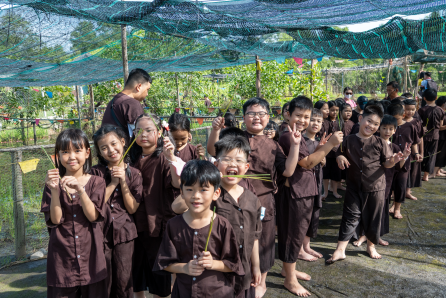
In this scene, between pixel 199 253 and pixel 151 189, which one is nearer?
pixel 199 253

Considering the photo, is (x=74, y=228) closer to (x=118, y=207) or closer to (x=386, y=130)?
(x=118, y=207)

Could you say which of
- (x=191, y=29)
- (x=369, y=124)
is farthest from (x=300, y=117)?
(x=191, y=29)

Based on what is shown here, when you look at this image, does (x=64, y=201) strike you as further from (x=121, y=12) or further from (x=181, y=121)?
(x=121, y=12)

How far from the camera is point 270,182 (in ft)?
8.41

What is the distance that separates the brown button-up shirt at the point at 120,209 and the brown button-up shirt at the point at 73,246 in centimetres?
16

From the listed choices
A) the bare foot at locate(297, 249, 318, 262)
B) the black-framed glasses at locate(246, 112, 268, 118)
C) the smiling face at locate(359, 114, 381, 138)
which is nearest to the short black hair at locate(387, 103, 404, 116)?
the smiling face at locate(359, 114, 381, 138)

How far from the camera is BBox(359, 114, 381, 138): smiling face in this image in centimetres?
323

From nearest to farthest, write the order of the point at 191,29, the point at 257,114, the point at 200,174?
the point at 200,174
the point at 257,114
the point at 191,29

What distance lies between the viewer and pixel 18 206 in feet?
10.9

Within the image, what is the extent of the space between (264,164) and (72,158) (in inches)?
51.9

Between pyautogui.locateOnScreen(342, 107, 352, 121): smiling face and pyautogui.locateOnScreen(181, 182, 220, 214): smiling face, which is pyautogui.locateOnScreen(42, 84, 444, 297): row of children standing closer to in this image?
pyautogui.locateOnScreen(181, 182, 220, 214): smiling face

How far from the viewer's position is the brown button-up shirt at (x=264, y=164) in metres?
2.54

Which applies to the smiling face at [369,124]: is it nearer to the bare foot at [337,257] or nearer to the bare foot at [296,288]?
the bare foot at [337,257]

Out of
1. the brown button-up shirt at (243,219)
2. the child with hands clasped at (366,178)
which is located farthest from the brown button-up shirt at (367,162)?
the brown button-up shirt at (243,219)
